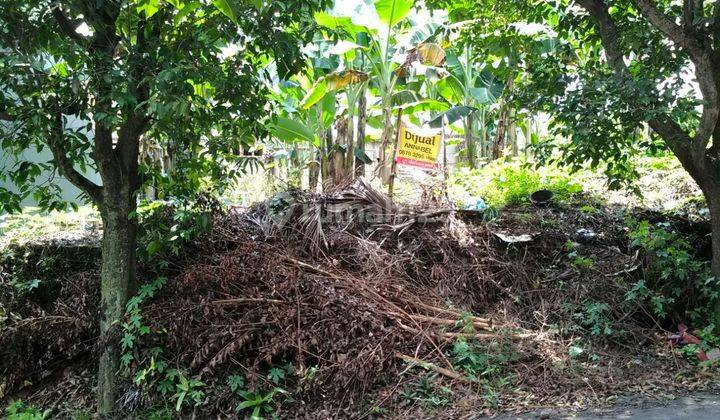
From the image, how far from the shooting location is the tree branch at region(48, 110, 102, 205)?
5.16 meters

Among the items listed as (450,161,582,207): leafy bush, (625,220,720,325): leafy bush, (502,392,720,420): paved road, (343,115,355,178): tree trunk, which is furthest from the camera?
A: (343,115,355,178): tree trunk

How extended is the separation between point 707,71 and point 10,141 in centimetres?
686

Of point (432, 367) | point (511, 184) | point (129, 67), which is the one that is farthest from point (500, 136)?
point (129, 67)

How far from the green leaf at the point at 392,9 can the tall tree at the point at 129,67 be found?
4.35 metres

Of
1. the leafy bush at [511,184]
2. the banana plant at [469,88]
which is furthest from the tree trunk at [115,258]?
the banana plant at [469,88]

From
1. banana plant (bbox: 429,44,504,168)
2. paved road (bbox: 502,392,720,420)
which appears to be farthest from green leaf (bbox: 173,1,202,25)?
banana plant (bbox: 429,44,504,168)

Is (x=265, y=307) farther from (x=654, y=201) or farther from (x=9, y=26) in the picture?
(x=654, y=201)

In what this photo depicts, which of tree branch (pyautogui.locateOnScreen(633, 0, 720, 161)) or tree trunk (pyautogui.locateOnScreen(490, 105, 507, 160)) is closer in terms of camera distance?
tree branch (pyautogui.locateOnScreen(633, 0, 720, 161))

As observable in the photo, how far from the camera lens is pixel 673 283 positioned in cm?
702

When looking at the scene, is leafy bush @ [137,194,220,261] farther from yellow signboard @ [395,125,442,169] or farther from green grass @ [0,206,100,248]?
yellow signboard @ [395,125,442,169]

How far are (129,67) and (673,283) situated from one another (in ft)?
21.6

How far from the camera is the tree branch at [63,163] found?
5.16 meters

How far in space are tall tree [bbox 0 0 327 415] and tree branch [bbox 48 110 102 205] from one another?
14 mm

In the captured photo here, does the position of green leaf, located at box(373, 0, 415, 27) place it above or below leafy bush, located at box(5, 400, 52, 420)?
above
